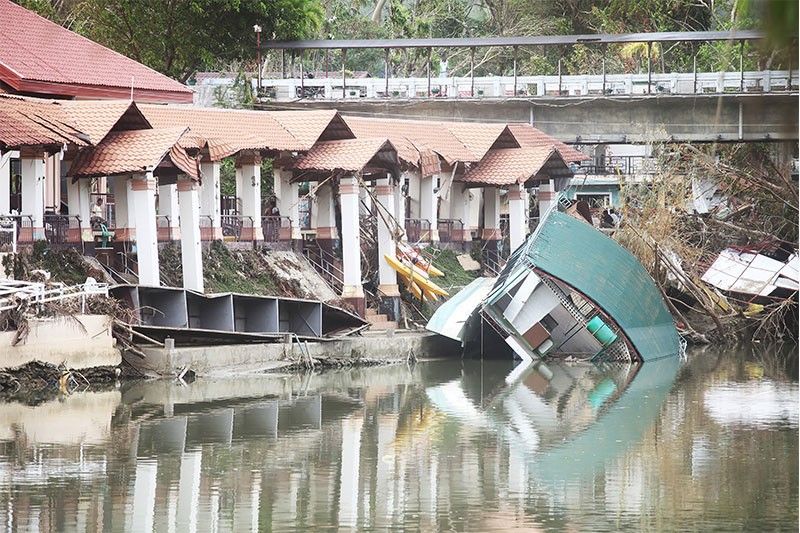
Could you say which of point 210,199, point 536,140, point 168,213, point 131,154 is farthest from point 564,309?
point 536,140

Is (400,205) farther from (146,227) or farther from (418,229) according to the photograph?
(146,227)

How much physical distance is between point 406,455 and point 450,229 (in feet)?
82.5

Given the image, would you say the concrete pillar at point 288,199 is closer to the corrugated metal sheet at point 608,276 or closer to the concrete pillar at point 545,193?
the corrugated metal sheet at point 608,276

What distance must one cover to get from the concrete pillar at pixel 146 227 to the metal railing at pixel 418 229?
11.9 metres

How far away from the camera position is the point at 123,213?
3225 cm

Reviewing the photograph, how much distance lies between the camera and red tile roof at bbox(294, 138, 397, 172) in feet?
117

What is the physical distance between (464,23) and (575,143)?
31.5m

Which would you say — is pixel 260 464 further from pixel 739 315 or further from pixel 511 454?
pixel 739 315

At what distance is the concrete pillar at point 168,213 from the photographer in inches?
1309

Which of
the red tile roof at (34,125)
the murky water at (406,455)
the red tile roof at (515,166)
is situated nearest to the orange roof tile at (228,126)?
the red tile roof at (34,125)

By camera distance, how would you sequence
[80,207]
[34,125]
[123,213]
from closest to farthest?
1. [34,125]
2. [80,207]
3. [123,213]

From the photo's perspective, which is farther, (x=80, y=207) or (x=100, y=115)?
(x=80, y=207)

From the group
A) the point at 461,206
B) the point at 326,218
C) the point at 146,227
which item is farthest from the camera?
the point at 461,206

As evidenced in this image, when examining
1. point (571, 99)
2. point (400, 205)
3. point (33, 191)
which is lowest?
point (33, 191)
